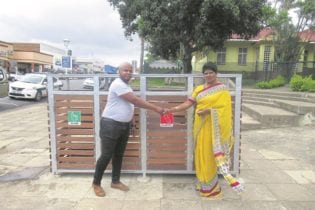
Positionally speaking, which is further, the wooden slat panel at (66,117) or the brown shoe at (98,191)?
the wooden slat panel at (66,117)

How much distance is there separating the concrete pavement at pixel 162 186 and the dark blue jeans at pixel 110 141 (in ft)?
1.37

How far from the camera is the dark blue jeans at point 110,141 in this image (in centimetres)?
446

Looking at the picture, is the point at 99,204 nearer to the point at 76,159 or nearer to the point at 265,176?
the point at 76,159

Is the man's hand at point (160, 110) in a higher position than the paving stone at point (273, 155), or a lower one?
higher

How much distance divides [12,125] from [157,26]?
10054 mm

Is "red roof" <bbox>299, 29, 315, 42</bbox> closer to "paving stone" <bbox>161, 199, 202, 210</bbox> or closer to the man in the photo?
the man

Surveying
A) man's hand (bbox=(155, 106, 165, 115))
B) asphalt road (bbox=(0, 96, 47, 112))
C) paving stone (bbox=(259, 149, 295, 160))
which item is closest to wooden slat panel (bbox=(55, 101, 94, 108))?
man's hand (bbox=(155, 106, 165, 115))

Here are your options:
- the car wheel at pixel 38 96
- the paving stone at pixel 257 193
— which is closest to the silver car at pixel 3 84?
the car wheel at pixel 38 96

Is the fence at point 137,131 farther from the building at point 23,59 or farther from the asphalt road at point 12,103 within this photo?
the building at point 23,59

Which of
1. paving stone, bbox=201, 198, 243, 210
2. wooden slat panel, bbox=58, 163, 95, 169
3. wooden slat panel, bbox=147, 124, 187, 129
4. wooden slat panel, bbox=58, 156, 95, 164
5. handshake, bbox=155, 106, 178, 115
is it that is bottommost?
paving stone, bbox=201, 198, 243, 210

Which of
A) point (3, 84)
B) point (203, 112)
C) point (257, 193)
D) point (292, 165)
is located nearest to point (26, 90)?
point (3, 84)

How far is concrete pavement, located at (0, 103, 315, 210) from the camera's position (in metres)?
4.30

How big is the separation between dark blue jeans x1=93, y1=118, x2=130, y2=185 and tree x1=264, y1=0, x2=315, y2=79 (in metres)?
19.4

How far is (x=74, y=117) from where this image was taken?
16.8 feet
